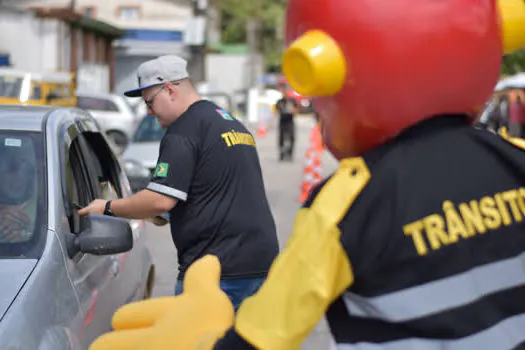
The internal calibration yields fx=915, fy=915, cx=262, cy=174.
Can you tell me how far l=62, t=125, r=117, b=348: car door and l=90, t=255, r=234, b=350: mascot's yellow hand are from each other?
136 centimetres

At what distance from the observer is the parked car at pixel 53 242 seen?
9.87ft

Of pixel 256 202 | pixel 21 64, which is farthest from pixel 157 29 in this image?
pixel 256 202

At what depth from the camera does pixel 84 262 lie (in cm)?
371

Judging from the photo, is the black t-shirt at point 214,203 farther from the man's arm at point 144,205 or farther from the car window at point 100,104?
the car window at point 100,104

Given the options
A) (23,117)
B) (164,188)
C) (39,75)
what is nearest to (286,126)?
(39,75)

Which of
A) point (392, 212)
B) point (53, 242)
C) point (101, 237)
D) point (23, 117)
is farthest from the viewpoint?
point (23, 117)

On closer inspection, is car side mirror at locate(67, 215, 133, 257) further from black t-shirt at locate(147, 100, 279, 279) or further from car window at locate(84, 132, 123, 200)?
car window at locate(84, 132, 123, 200)

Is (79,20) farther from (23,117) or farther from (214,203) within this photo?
(214,203)

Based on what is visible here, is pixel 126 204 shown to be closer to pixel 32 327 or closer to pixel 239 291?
pixel 239 291

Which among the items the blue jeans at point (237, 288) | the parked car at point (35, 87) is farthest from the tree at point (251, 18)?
the blue jeans at point (237, 288)

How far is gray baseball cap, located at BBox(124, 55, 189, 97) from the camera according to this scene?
3.83 meters

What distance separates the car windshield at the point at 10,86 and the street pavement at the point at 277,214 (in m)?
5.12

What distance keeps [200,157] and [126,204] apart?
1.19 ft

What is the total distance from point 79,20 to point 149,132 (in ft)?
70.2
